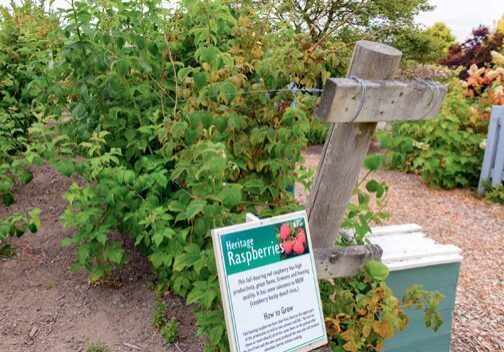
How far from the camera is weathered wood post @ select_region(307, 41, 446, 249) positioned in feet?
5.36

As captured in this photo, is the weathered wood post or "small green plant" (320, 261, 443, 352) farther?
"small green plant" (320, 261, 443, 352)

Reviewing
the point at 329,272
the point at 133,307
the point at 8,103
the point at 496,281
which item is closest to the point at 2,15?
the point at 8,103

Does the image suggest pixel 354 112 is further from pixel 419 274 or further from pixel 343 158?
pixel 419 274

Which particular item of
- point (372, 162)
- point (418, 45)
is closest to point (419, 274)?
point (372, 162)

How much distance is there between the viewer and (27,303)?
9.19 ft

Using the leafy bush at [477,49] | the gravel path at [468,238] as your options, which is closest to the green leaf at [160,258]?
the gravel path at [468,238]

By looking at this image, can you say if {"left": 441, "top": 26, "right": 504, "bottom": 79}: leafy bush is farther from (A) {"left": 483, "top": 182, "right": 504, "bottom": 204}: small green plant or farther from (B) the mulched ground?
(B) the mulched ground

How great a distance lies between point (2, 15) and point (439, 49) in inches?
405

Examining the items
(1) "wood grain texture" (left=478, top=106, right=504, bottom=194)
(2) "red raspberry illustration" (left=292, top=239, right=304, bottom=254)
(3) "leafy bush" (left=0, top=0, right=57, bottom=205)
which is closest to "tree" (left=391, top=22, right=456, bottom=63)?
(1) "wood grain texture" (left=478, top=106, right=504, bottom=194)

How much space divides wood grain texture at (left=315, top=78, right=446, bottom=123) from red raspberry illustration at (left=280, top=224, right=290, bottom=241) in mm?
401

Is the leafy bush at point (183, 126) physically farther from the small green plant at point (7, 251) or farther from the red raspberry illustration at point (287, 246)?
the small green plant at point (7, 251)

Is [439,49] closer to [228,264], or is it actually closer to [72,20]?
[72,20]

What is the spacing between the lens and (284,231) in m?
1.73

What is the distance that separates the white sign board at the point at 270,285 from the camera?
160 centimetres
